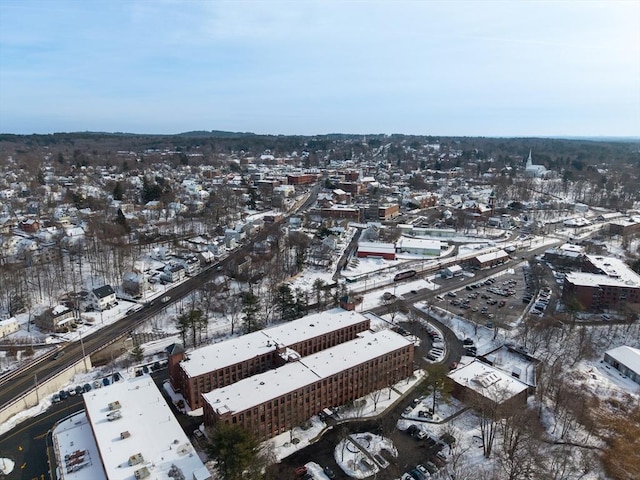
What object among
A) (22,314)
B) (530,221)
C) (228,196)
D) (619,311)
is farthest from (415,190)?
(22,314)

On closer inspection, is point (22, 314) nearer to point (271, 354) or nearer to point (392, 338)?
point (271, 354)

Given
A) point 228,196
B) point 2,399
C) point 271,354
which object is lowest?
point 2,399

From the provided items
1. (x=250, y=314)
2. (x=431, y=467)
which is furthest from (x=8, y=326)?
(x=431, y=467)

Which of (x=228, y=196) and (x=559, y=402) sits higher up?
(x=228, y=196)

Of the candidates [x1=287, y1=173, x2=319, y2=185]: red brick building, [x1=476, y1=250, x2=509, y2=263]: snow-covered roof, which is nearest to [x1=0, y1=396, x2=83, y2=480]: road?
[x1=476, y1=250, x2=509, y2=263]: snow-covered roof

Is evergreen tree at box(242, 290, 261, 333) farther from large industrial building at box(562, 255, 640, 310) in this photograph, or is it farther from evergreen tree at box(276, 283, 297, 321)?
large industrial building at box(562, 255, 640, 310)

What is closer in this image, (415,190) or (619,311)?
(619,311)
